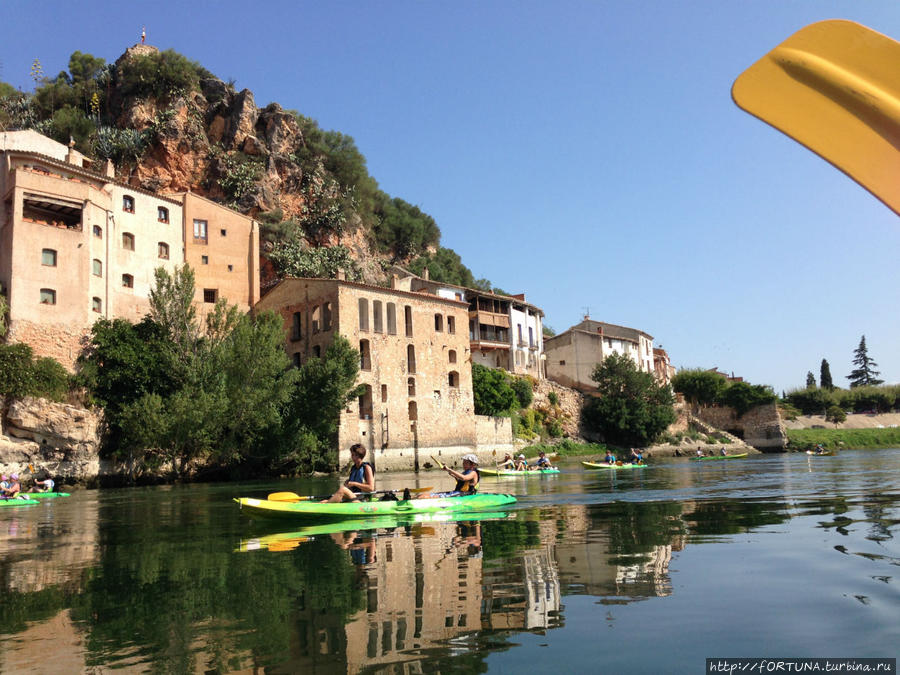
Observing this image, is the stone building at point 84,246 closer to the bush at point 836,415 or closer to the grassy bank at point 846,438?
the grassy bank at point 846,438

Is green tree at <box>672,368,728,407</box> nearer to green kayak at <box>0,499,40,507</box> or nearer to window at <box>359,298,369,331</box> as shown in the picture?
window at <box>359,298,369,331</box>

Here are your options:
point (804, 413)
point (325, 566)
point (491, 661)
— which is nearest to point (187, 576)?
point (325, 566)

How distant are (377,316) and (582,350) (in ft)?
97.9

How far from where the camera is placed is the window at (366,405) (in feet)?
135

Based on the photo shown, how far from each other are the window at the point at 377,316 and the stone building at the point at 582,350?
2815 cm

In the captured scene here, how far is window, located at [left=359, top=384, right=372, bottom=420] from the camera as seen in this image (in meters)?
41.2

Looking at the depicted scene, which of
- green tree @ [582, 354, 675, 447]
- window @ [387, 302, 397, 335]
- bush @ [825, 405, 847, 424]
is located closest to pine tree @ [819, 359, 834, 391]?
bush @ [825, 405, 847, 424]

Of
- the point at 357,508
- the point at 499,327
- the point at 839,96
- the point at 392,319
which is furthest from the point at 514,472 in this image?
the point at 839,96

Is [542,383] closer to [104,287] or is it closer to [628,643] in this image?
[104,287]

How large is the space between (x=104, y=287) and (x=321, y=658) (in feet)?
128

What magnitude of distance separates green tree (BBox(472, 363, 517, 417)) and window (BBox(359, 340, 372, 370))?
9.93m

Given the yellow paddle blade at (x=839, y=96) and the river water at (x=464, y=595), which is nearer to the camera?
the yellow paddle blade at (x=839, y=96)

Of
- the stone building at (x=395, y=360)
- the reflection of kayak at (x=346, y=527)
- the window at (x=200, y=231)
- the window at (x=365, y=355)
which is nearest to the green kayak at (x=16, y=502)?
the reflection of kayak at (x=346, y=527)

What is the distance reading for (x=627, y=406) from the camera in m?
58.1
